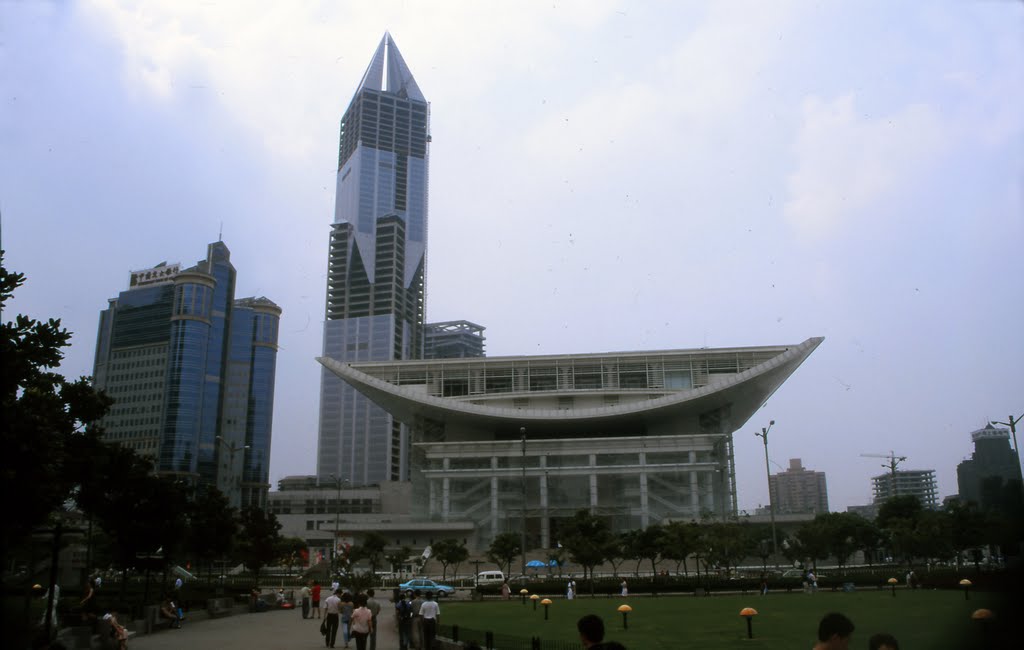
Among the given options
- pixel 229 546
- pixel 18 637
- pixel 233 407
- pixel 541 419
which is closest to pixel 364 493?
pixel 233 407

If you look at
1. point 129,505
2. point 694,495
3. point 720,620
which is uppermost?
point 694,495

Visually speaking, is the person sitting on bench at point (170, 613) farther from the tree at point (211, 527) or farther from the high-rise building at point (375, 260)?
the high-rise building at point (375, 260)

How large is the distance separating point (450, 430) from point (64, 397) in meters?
54.1

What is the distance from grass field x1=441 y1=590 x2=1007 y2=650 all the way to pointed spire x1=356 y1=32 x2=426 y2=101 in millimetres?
152313

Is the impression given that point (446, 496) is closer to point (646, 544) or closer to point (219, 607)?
point (646, 544)

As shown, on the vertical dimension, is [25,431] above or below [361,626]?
above

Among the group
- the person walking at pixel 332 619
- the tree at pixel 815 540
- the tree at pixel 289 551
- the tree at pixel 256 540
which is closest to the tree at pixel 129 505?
the person walking at pixel 332 619

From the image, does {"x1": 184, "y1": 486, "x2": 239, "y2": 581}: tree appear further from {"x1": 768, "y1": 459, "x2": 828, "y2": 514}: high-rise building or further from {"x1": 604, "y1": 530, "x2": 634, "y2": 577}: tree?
{"x1": 768, "y1": 459, "x2": 828, "y2": 514}: high-rise building

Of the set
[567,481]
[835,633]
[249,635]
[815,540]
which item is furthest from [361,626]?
[567,481]

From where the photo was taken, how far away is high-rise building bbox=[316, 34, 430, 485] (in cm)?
13188

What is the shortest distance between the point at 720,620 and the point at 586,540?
→ 1921cm

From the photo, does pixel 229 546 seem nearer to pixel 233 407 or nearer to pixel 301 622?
pixel 301 622

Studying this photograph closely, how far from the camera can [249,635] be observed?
19969 mm

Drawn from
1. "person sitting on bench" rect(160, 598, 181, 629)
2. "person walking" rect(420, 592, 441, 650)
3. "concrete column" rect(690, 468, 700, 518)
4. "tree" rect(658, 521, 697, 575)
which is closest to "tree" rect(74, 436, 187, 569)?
"person sitting on bench" rect(160, 598, 181, 629)
